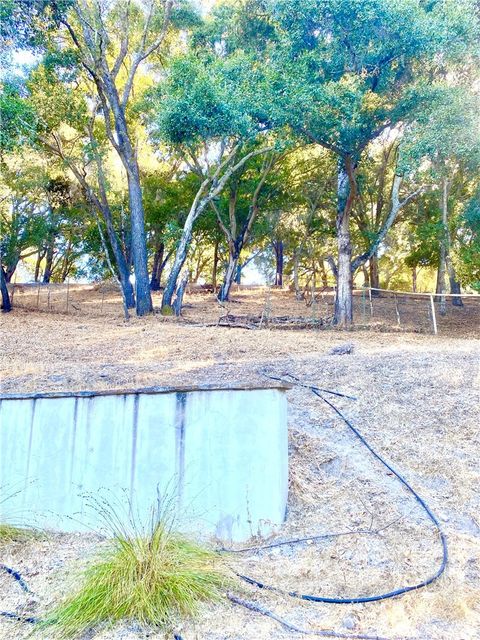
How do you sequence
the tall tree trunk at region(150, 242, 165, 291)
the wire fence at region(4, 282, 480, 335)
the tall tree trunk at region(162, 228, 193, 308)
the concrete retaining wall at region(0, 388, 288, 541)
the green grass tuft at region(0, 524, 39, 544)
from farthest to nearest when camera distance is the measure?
1. the tall tree trunk at region(150, 242, 165, 291)
2. the tall tree trunk at region(162, 228, 193, 308)
3. the wire fence at region(4, 282, 480, 335)
4. the concrete retaining wall at region(0, 388, 288, 541)
5. the green grass tuft at region(0, 524, 39, 544)

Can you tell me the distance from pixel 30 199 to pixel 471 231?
557 inches

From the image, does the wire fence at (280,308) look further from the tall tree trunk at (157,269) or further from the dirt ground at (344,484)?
the dirt ground at (344,484)

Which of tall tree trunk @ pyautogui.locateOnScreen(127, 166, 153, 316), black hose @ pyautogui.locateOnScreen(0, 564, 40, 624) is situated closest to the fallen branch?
black hose @ pyautogui.locateOnScreen(0, 564, 40, 624)

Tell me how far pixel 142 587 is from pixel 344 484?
1.93 metres

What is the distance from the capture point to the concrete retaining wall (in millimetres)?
3363

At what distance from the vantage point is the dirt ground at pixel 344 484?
248cm

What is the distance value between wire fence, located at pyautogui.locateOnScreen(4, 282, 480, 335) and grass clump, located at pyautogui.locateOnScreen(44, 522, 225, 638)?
28.2 feet

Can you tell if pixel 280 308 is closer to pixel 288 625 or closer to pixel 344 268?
pixel 344 268

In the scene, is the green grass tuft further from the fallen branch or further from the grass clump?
the fallen branch

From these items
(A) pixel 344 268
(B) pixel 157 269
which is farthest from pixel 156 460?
(B) pixel 157 269

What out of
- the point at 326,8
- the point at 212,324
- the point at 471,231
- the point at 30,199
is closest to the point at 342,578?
the point at 212,324

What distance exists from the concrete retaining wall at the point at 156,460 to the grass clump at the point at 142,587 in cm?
59

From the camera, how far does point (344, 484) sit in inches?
152

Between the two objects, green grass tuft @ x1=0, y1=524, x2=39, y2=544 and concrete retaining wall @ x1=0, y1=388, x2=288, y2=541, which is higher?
concrete retaining wall @ x1=0, y1=388, x2=288, y2=541
